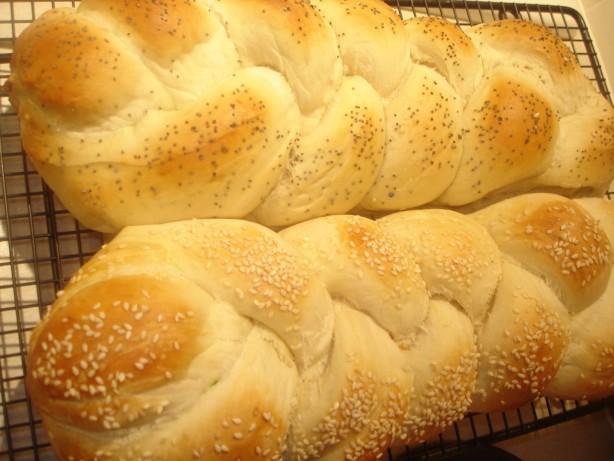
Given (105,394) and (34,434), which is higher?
(105,394)

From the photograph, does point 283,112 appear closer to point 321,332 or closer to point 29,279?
point 321,332

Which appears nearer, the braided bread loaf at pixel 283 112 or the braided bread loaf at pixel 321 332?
the braided bread loaf at pixel 321 332

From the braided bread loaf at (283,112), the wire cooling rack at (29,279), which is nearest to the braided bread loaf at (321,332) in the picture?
the braided bread loaf at (283,112)

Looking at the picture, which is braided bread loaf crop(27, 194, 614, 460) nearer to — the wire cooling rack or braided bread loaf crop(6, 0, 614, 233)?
braided bread loaf crop(6, 0, 614, 233)

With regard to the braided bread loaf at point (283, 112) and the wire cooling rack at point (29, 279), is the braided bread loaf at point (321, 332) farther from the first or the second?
the wire cooling rack at point (29, 279)

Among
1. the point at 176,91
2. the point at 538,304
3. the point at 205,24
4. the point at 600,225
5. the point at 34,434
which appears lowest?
the point at 34,434

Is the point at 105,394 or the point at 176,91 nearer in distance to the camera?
the point at 105,394

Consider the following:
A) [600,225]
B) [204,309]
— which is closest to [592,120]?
[600,225]

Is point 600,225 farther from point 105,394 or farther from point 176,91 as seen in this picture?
point 105,394
